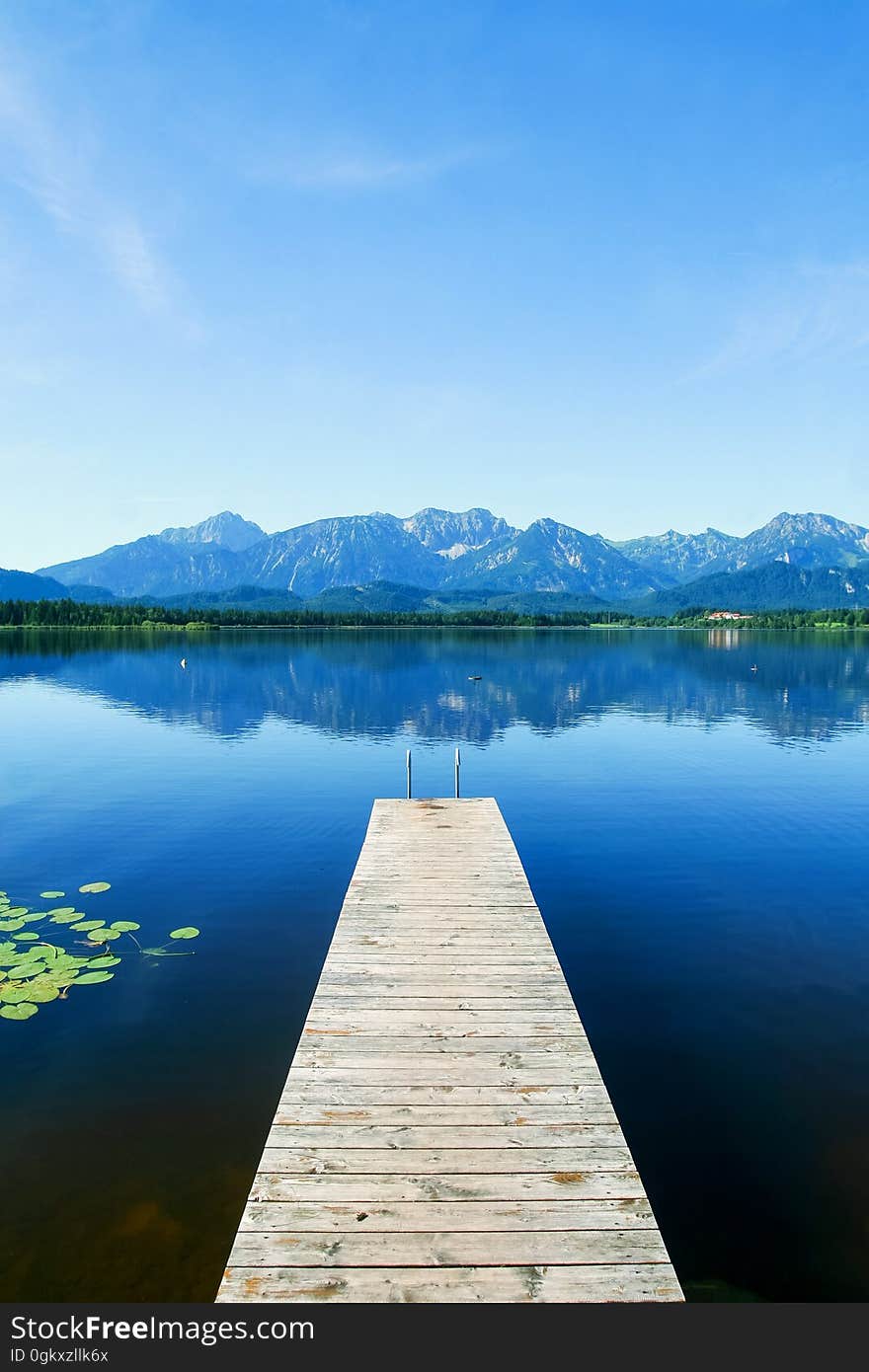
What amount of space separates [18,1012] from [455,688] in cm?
6569

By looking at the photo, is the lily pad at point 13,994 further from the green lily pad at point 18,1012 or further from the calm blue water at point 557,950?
the calm blue water at point 557,950

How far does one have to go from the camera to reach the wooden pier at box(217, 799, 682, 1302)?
6.88m

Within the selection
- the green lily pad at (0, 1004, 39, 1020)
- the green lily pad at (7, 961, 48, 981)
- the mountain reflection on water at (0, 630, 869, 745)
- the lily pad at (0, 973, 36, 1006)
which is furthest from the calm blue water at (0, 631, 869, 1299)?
the mountain reflection on water at (0, 630, 869, 745)

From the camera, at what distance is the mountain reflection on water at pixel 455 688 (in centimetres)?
5572

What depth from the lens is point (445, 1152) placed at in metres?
8.58

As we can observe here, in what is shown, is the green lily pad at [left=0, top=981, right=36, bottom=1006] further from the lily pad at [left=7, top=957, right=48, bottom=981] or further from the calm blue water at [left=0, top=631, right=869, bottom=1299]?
the calm blue water at [left=0, top=631, right=869, bottom=1299]

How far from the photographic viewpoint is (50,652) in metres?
128

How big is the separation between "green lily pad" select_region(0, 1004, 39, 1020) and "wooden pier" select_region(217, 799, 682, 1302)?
6182 millimetres

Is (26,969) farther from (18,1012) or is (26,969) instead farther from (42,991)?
(18,1012)

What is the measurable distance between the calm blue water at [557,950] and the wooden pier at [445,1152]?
187 cm

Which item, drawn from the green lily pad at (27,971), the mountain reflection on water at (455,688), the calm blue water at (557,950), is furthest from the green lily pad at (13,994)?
the mountain reflection on water at (455,688)

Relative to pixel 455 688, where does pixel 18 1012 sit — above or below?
below

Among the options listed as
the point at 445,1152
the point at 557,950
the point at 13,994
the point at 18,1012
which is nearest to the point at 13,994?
the point at 13,994

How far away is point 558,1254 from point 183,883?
56.5ft
